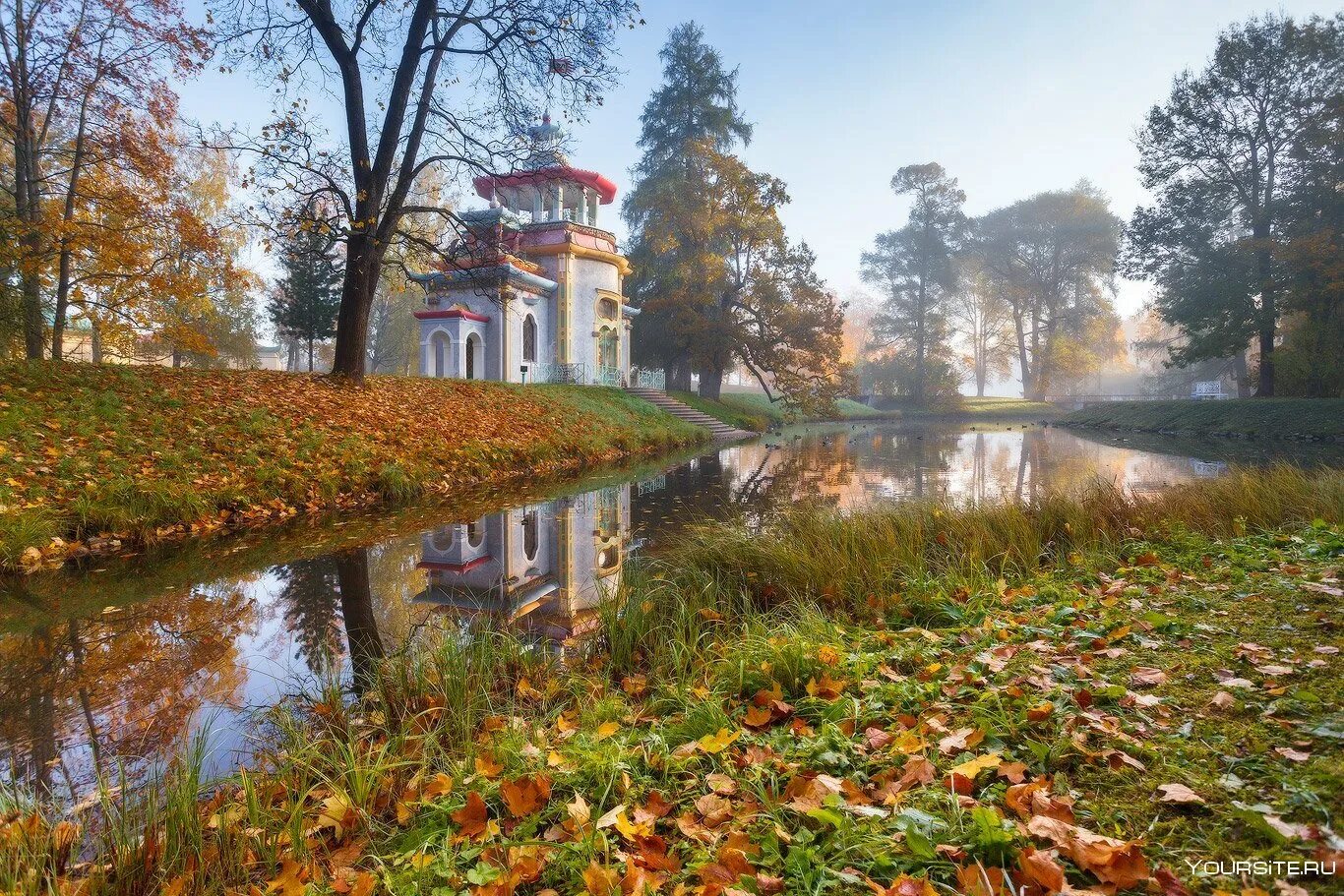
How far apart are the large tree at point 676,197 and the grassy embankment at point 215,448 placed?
16248 millimetres

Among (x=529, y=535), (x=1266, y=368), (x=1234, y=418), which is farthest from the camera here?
(x=1266, y=368)

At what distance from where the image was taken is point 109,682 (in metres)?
3.37

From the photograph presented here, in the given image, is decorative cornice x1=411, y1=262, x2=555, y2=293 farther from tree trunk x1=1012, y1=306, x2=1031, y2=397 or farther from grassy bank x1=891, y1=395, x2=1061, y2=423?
tree trunk x1=1012, y1=306, x2=1031, y2=397

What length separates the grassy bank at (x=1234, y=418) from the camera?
19734mm

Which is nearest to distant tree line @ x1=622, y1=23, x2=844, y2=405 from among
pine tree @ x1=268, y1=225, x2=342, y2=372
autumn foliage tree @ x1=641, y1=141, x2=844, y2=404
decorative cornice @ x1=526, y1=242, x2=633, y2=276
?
autumn foliage tree @ x1=641, y1=141, x2=844, y2=404

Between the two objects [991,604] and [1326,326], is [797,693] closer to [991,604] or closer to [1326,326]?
[991,604]

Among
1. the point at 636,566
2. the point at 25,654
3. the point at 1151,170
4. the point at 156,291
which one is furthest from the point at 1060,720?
the point at 1151,170

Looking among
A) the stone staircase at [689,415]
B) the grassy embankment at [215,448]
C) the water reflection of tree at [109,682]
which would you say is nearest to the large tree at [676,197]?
the stone staircase at [689,415]

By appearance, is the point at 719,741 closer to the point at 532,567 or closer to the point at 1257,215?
the point at 532,567

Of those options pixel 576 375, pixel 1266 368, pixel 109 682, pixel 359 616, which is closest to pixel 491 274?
pixel 576 375

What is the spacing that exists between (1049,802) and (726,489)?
904 centimetres

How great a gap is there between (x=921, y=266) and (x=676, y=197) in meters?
26.5

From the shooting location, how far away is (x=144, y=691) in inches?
128

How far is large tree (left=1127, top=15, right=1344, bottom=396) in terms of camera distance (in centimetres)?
2311
